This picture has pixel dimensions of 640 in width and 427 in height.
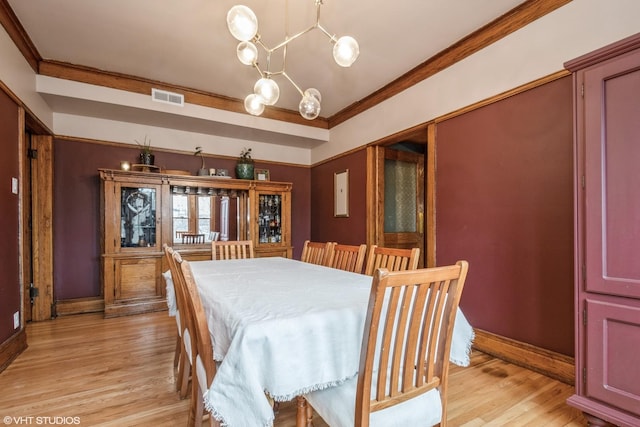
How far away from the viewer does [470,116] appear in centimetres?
273

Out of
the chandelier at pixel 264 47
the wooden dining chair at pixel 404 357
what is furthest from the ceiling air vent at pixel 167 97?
the wooden dining chair at pixel 404 357

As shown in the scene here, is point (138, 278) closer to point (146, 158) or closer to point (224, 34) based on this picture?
point (146, 158)

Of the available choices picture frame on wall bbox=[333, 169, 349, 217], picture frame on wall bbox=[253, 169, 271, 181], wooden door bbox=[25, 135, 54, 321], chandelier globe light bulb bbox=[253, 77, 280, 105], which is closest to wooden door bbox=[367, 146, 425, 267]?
picture frame on wall bbox=[333, 169, 349, 217]

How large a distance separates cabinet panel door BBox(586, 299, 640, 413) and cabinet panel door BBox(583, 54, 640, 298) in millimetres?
100

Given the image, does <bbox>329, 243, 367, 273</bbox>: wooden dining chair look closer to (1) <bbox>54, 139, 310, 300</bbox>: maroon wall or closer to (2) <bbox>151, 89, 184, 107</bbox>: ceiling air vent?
(2) <bbox>151, 89, 184, 107</bbox>: ceiling air vent

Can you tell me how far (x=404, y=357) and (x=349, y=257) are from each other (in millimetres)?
1370

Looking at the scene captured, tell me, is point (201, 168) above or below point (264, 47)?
below

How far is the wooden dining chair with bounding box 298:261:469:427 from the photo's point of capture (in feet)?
3.24

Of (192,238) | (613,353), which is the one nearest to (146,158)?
(192,238)

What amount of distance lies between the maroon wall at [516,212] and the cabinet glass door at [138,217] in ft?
10.8

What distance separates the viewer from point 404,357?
Result: 1.11 metres

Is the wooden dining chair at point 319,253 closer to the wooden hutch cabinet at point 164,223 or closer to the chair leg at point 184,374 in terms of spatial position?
the chair leg at point 184,374

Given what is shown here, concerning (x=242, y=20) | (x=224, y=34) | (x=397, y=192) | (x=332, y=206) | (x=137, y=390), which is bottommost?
(x=137, y=390)

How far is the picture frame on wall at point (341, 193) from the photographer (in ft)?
14.6
